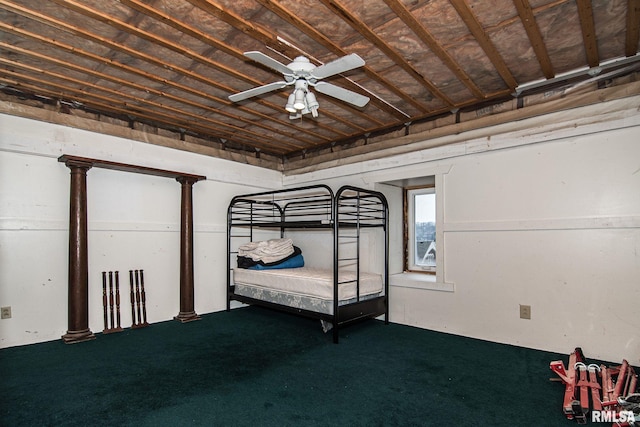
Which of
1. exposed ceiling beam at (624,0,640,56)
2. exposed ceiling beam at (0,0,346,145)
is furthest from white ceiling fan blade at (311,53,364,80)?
exposed ceiling beam at (624,0,640,56)

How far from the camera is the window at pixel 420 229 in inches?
189

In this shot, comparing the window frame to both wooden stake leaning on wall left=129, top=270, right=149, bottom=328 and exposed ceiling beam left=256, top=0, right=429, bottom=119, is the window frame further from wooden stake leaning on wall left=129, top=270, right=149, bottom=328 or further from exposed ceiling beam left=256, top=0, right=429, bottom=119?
wooden stake leaning on wall left=129, top=270, right=149, bottom=328

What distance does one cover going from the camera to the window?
4793 millimetres

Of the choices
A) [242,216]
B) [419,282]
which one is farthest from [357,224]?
[242,216]

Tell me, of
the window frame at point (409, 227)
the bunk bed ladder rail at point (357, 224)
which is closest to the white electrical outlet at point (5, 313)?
the bunk bed ladder rail at point (357, 224)

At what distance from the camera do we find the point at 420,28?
7.86 feet

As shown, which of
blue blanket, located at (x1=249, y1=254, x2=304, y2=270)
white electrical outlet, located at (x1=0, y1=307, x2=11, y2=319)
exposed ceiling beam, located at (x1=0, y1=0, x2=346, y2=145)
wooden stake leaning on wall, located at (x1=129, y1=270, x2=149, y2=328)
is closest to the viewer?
exposed ceiling beam, located at (x1=0, y1=0, x2=346, y2=145)

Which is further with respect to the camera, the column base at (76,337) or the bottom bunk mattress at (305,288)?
the bottom bunk mattress at (305,288)

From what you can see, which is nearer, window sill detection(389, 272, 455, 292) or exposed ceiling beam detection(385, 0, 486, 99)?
exposed ceiling beam detection(385, 0, 486, 99)

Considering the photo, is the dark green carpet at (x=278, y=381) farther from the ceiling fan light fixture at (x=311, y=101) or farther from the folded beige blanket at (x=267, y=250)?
the ceiling fan light fixture at (x=311, y=101)

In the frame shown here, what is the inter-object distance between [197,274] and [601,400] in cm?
449

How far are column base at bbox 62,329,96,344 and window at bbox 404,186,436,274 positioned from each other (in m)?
3.95

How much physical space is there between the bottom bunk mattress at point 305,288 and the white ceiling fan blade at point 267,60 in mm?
2204

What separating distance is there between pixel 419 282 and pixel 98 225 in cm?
389
